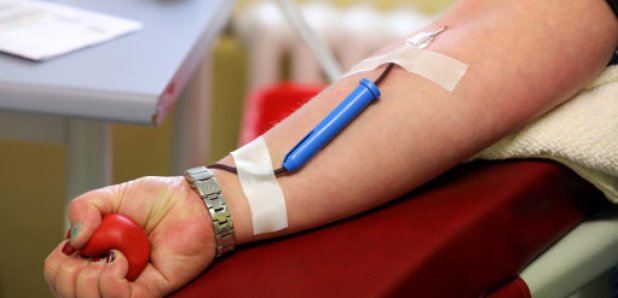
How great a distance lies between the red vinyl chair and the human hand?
0.07ft

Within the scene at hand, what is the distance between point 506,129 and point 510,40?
0.08 metres

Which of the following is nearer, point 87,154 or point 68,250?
point 68,250

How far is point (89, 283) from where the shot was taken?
1.94 ft

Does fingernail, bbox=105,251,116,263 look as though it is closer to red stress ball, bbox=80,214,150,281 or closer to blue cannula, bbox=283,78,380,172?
red stress ball, bbox=80,214,150,281

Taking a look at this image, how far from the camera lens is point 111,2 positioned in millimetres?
1135

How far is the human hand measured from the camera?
0.60 m

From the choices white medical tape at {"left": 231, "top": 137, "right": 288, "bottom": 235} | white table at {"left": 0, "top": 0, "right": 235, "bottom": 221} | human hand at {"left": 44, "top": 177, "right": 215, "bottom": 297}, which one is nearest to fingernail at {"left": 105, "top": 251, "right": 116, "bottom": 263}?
human hand at {"left": 44, "top": 177, "right": 215, "bottom": 297}

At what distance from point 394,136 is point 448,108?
0.05m

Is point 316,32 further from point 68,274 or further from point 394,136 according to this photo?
point 68,274

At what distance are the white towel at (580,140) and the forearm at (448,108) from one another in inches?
0.7

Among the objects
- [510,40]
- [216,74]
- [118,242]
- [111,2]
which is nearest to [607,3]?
[510,40]

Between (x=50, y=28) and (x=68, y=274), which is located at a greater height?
(x=50, y=28)

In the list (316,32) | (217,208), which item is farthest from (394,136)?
(316,32)

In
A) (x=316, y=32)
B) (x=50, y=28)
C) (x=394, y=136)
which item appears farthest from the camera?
(x=316, y=32)
